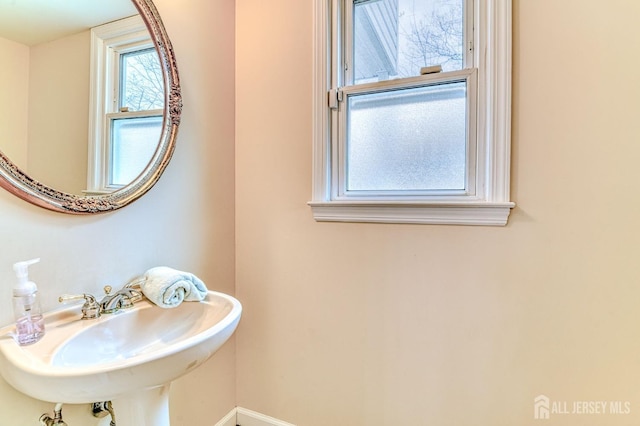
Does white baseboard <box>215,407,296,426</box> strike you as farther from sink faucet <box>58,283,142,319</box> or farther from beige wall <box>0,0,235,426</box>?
sink faucet <box>58,283,142,319</box>

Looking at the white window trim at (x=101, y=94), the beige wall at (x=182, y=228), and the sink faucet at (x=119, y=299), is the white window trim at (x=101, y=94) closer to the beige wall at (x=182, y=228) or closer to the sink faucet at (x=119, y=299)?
the beige wall at (x=182, y=228)

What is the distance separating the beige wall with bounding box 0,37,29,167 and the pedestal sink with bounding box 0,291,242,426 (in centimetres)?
45

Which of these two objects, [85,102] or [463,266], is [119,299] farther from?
[463,266]

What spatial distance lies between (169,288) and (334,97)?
0.97 m

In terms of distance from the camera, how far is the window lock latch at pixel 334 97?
1305mm

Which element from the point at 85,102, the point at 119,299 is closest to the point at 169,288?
the point at 119,299

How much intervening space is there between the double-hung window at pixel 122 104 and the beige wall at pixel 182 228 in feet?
0.37

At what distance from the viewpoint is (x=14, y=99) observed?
31.0 inches

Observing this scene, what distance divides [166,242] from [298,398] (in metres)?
0.91

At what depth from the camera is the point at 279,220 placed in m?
1.41

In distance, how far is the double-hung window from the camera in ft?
3.15

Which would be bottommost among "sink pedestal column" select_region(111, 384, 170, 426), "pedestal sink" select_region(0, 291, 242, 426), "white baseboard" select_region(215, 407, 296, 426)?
"white baseboard" select_region(215, 407, 296, 426)

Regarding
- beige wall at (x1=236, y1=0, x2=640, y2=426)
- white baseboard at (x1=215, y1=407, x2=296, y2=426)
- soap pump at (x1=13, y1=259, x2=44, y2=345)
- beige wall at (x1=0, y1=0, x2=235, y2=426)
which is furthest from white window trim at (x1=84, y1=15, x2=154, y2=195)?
white baseboard at (x1=215, y1=407, x2=296, y2=426)

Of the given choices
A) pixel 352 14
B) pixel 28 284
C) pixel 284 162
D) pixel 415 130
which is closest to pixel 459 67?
pixel 415 130
